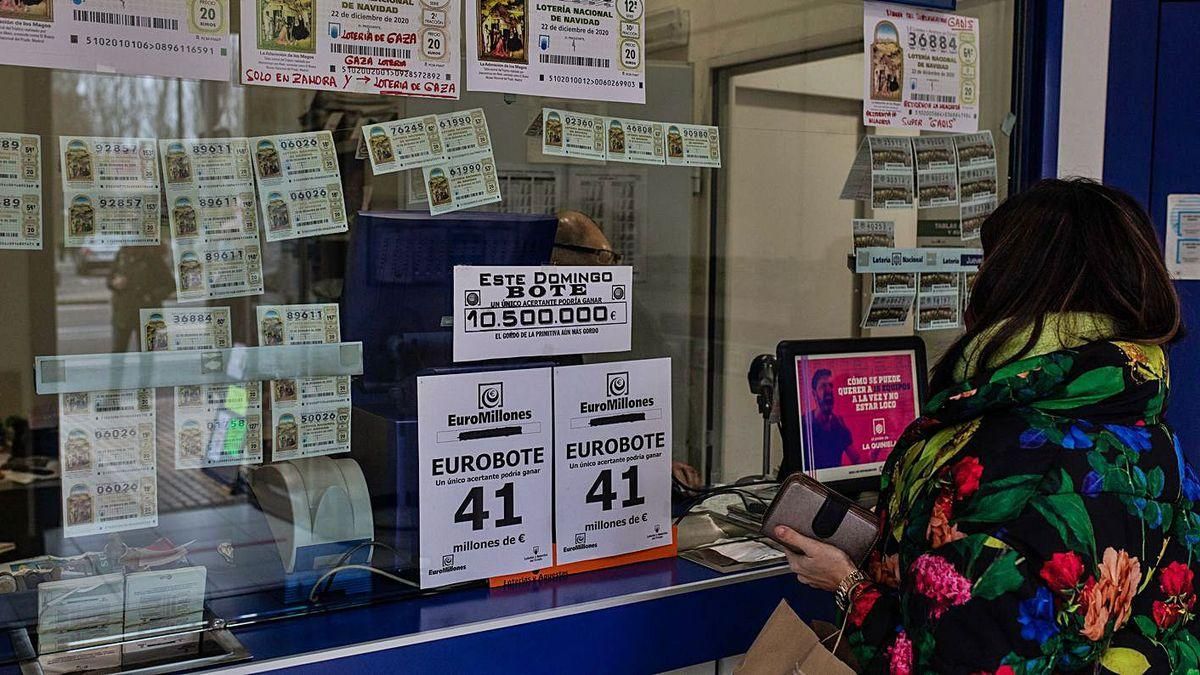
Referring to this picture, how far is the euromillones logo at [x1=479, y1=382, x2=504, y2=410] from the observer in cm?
188

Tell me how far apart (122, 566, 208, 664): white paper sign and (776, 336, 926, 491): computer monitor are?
45.3 inches

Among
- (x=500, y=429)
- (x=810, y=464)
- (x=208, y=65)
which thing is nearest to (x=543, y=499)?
(x=500, y=429)

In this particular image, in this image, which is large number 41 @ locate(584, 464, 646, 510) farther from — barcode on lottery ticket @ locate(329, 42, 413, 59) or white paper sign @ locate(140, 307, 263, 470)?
barcode on lottery ticket @ locate(329, 42, 413, 59)

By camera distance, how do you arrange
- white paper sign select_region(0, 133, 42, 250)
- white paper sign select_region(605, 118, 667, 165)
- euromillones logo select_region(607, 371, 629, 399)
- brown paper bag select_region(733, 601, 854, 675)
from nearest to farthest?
brown paper bag select_region(733, 601, 854, 675) < white paper sign select_region(0, 133, 42, 250) < euromillones logo select_region(607, 371, 629, 399) < white paper sign select_region(605, 118, 667, 165)

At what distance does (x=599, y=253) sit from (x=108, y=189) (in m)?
0.92

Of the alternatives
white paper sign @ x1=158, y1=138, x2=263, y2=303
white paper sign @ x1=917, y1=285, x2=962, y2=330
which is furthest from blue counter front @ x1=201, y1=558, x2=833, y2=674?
white paper sign @ x1=917, y1=285, x2=962, y2=330

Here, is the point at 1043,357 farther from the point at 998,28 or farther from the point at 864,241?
the point at 998,28

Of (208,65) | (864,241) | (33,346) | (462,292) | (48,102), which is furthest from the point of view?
(33,346)

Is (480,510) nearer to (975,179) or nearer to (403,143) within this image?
(403,143)

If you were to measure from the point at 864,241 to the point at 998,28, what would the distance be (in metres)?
0.60

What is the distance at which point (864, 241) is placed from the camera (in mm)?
2504

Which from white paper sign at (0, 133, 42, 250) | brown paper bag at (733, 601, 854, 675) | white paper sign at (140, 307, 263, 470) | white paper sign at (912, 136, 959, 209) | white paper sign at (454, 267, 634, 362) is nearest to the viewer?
brown paper bag at (733, 601, 854, 675)

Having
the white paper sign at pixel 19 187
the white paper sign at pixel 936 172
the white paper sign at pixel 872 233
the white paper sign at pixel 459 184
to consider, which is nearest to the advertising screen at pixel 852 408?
the white paper sign at pixel 872 233

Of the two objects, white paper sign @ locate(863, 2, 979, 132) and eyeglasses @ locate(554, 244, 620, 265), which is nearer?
eyeglasses @ locate(554, 244, 620, 265)
